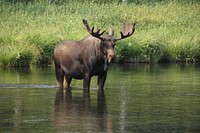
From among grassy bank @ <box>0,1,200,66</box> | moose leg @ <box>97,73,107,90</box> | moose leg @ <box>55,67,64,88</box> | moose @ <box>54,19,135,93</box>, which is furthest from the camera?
grassy bank @ <box>0,1,200,66</box>

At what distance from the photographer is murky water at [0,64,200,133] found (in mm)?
14938

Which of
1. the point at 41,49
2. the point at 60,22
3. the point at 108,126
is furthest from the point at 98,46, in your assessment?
the point at 60,22

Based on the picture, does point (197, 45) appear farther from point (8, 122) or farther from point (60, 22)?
point (8, 122)

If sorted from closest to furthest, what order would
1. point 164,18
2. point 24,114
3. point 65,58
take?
1. point 24,114
2. point 65,58
3. point 164,18

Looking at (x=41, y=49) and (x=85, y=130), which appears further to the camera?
(x=41, y=49)

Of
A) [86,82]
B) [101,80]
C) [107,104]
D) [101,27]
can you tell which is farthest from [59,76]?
[101,27]

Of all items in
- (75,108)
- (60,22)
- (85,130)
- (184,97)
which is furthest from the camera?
(60,22)

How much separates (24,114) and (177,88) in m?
7.16

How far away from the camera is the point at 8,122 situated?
50.3 ft

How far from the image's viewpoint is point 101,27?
40.3m

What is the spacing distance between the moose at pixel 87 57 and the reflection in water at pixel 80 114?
0.71 meters

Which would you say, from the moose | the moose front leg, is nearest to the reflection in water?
the moose front leg

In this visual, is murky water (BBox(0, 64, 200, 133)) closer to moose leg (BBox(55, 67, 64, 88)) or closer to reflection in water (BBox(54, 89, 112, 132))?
reflection in water (BBox(54, 89, 112, 132))

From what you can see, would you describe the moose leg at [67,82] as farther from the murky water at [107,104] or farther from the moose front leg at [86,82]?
the moose front leg at [86,82]
